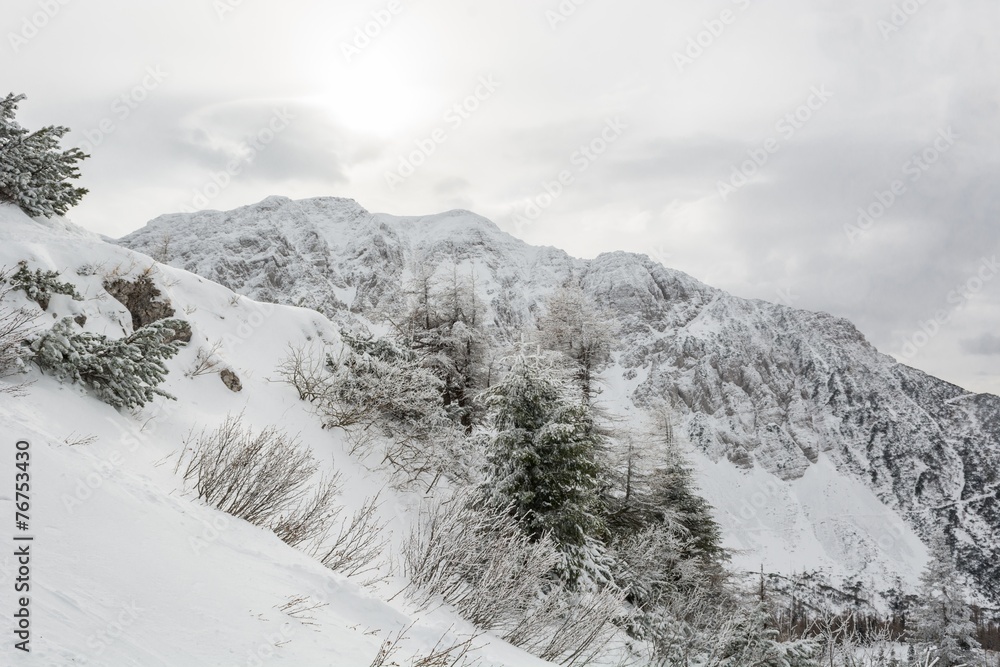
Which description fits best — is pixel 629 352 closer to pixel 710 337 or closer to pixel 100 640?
pixel 710 337

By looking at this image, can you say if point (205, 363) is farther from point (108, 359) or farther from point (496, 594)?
point (496, 594)

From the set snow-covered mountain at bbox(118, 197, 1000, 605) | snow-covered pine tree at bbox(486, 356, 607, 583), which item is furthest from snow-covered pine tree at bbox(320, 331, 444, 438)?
snow-covered mountain at bbox(118, 197, 1000, 605)

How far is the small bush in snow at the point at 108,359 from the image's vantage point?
20.8ft

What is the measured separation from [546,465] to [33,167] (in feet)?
37.7

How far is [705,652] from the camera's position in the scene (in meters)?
9.17

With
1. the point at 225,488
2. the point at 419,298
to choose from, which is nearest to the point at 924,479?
the point at 419,298

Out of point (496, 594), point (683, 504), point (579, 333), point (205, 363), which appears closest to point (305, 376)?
point (205, 363)

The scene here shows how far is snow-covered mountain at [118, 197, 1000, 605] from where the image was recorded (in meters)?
112

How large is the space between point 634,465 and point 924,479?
155 meters

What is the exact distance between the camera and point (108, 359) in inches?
268

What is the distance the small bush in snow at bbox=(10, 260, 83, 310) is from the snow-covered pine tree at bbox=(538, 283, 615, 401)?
1326 centimetres

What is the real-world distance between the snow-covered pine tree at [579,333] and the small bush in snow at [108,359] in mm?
12711

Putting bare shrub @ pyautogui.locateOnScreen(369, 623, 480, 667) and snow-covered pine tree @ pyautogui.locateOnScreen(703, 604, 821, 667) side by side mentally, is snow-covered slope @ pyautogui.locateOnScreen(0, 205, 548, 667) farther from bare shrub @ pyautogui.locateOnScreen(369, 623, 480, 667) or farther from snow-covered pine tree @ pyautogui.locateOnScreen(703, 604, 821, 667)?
snow-covered pine tree @ pyautogui.locateOnScreen(703, 604, 821, 667)

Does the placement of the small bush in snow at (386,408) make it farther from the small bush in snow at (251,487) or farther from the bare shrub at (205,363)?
the small bush in snow at (251,487)
